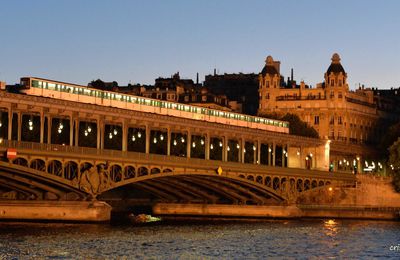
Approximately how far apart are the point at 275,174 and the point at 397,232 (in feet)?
79.0

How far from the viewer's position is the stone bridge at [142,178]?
9744 centimetres

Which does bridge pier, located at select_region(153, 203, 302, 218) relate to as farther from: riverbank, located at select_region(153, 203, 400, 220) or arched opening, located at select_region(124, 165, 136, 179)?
arched opening, located at select_region(124, 165, 136, 179)

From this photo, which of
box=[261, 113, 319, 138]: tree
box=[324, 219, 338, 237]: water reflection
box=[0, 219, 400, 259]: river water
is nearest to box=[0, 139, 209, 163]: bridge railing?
box=[0, 219, 400, 259]: river water

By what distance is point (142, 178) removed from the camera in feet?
352

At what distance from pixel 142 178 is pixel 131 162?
5.77ft

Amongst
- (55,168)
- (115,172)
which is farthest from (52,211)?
(115,172)

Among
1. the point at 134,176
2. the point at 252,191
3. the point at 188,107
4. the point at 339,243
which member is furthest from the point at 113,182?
the point at 188,107

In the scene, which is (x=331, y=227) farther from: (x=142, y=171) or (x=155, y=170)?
(x=142, y=171)

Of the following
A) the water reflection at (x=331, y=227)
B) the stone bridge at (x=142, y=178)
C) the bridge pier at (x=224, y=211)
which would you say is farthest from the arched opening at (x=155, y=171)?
the bridge pier at (x=224, y=211)

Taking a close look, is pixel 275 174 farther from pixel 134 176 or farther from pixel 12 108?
pixel 12 108

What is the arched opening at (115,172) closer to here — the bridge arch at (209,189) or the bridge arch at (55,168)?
the bridge arch at (209,189)

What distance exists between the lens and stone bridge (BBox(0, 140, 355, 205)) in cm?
9744

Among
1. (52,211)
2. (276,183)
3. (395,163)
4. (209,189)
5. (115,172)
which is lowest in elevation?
(52,211)

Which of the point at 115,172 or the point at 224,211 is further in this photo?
the point at 224,211
